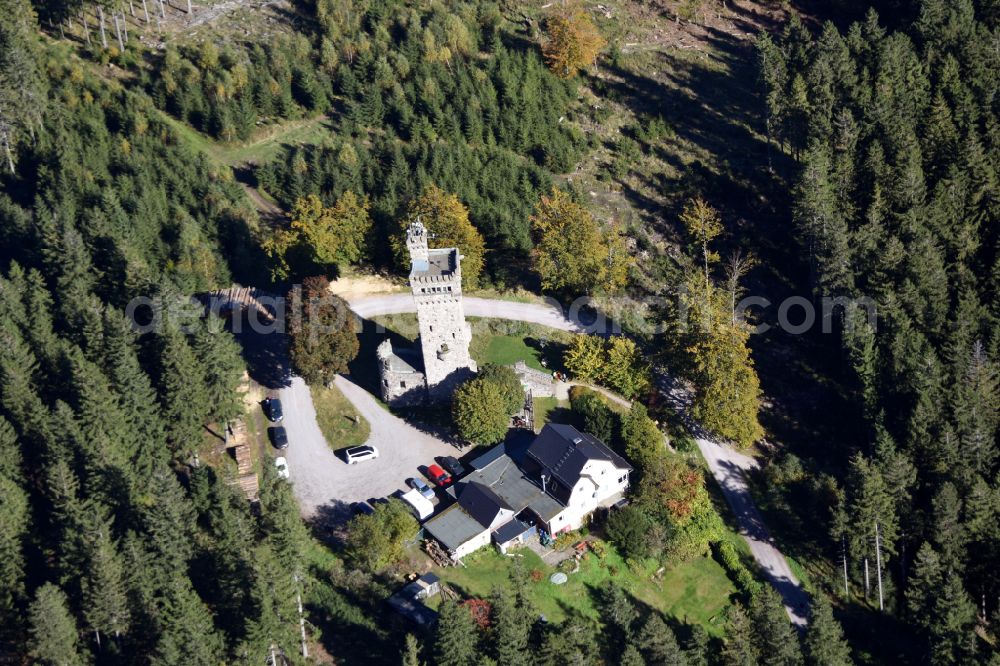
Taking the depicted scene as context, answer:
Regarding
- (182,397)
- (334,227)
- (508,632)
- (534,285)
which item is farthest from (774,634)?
(334,227)

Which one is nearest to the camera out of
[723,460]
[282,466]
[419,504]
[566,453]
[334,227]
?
[419,504]

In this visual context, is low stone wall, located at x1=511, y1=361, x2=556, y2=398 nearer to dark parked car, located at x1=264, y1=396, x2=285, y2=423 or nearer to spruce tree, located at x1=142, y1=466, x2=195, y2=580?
dark parked car, located at x1=264, y1=396, x2=285, y2=423

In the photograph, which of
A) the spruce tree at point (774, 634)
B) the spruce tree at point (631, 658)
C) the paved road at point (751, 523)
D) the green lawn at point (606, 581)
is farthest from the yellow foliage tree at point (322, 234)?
the spruce tree at point (774, 634)

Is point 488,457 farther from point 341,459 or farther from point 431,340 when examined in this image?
point 341,459

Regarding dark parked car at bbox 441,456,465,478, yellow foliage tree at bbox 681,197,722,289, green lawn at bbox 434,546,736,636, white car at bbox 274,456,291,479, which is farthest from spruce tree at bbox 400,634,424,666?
yellow foliage tree at bbox 681,197,722,289

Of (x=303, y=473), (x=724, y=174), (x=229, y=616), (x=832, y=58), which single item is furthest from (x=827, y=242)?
(x=229, y=616)

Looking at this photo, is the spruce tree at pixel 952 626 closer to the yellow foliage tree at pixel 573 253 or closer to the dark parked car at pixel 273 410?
the yellow foliage tree at pixel 573 253

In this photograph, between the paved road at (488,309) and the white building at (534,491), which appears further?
the paved road at (488,309)
